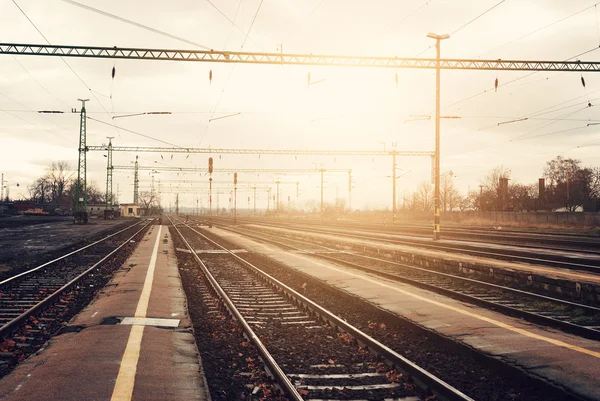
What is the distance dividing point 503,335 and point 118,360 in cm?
616

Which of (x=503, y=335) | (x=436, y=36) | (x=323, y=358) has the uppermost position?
(x=436, y=36)

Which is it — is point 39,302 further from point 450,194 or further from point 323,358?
point 450,194

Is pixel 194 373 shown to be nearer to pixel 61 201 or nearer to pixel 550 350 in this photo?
pixel 550 350

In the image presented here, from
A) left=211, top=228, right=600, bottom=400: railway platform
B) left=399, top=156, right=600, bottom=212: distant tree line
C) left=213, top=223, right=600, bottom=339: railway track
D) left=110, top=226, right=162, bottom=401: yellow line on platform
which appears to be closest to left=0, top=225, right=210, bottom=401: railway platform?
left=110, top=226, right=162, bottom=401: yellow line on platform

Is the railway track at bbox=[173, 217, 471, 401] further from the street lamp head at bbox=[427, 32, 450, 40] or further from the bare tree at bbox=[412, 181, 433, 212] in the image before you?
the bare tree at bbox=[412, 181, 433, 212]

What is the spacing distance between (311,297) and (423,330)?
4780 millimetres

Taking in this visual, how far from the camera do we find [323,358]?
25.6 feet

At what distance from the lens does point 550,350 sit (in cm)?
760

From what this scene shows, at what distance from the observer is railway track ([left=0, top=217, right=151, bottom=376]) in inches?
334

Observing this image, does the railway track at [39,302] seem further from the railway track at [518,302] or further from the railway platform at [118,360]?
the railway track at [518,302]

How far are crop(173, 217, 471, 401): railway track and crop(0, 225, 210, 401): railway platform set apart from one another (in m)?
1.19

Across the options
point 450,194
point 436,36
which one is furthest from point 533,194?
point 436,36

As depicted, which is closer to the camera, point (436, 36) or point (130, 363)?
point (130, 363)

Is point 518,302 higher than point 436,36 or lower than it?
lower
